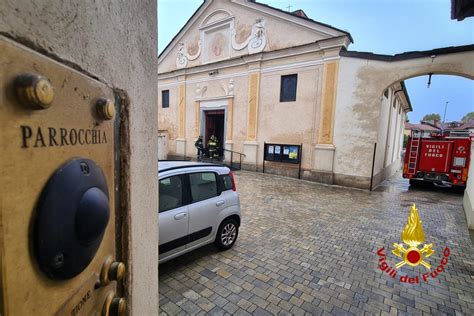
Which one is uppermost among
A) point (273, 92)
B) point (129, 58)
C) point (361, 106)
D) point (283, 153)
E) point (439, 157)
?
point (273, 92)

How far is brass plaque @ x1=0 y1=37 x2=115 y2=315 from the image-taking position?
1.72 ft

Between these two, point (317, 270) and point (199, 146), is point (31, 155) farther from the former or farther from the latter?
point (199, 146)

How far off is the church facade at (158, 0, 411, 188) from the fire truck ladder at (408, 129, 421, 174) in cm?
116

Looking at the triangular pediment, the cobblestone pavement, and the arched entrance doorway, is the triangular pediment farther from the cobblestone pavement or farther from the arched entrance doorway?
the cobblestone pavement

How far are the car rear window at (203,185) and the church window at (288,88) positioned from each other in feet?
29.7

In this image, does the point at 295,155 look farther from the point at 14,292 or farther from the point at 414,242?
the point at 14,292

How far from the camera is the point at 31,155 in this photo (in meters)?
0.59

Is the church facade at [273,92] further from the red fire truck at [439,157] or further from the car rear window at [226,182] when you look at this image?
the car rear window at [226,182]

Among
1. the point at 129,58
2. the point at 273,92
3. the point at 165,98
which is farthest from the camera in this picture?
the point at 165,98

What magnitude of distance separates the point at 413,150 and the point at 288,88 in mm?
6712

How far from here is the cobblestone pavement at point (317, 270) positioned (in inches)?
126

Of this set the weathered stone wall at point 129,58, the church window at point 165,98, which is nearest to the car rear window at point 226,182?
the weathered stone wall at point 129,58

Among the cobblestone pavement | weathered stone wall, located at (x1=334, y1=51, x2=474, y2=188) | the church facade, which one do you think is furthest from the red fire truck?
the cobblestone pavement

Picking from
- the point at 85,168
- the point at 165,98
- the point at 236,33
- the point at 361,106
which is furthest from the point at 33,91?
the point at 165,98
